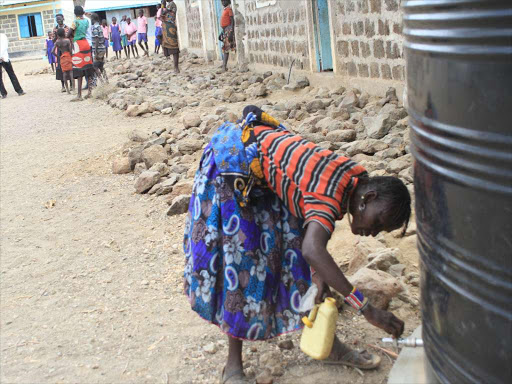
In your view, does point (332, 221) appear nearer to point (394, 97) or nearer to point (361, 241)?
point (361, 241)

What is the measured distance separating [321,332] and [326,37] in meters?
7.55

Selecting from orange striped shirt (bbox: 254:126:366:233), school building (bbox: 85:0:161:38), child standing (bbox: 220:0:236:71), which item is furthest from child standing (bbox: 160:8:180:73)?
school building (bbox: 85:0:161:38)

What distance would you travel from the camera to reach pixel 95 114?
1048 cm

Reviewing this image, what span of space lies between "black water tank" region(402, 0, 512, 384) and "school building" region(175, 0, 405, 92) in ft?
17.6

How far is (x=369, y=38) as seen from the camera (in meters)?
7.22

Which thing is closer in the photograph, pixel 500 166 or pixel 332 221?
pixel 500 166

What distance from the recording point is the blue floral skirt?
2270mm

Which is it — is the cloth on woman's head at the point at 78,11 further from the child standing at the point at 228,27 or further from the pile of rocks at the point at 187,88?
the child standing at the point at 228,27

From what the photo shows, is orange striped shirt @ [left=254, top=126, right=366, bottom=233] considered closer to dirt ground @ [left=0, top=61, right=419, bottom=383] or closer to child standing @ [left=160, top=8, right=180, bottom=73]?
dirt ground @ [left=0, top=61, right=419, bottom=383]

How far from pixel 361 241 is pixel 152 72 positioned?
1262cm

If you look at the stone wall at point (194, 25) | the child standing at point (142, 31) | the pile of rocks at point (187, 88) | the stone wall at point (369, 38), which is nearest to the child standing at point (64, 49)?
the pile of rocks at point (187, 88)

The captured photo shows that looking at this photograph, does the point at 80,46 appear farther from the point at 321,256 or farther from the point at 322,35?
the point at 321,256

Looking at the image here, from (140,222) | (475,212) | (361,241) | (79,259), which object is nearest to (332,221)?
(475,212)

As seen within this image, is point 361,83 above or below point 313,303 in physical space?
above
